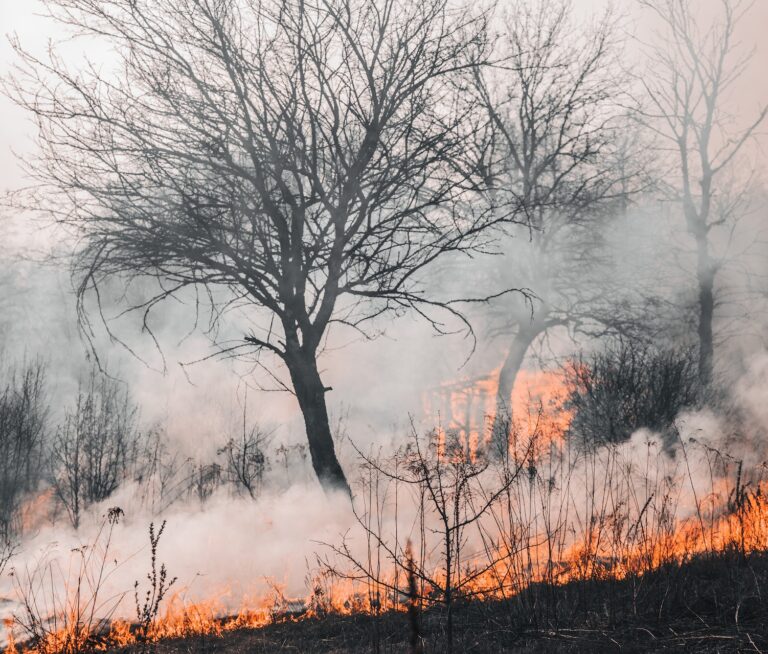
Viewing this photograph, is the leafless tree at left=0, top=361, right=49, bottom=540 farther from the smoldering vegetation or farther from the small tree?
the small tree

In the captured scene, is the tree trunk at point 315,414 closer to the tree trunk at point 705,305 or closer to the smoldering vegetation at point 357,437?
the smoldering vegetation at point 357,437

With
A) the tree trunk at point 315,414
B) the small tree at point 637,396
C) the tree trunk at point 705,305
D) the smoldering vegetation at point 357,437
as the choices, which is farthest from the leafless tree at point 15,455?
the tree trunk at point 705,305

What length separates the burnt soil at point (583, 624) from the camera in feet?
10.3

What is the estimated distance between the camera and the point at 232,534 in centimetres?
700

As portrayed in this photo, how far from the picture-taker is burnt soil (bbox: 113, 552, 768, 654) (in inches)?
124

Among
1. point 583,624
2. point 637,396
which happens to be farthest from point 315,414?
point 637,396

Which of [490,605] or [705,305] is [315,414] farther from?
[705,305]

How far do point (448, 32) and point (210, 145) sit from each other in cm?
241

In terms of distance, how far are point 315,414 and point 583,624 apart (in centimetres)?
328

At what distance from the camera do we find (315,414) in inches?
240

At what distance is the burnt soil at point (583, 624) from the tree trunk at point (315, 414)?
190 cm

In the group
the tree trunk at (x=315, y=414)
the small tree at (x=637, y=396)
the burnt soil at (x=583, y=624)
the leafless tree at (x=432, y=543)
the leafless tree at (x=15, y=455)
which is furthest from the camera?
the leafless tree at (x=15, y=455)

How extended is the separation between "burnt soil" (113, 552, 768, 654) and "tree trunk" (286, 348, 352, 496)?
1.90 meters

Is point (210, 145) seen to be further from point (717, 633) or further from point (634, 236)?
point (634, 236)
